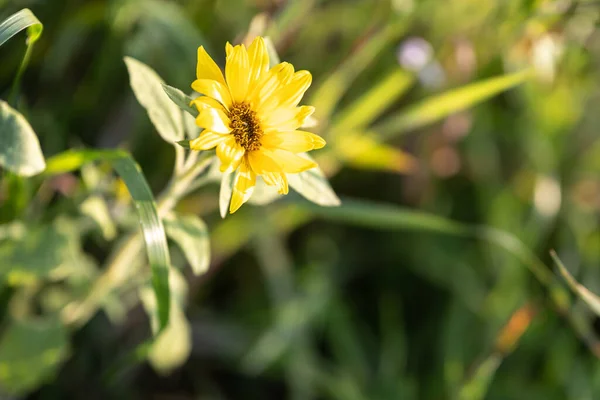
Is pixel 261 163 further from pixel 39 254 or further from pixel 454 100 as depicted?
pixel 454 100

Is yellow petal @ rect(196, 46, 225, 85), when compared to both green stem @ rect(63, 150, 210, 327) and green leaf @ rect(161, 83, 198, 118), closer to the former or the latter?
green leaf @ rect(161, 83, 198, 118)

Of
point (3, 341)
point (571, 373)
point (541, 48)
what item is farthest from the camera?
point (571, 373)

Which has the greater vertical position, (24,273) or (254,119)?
(254,119)

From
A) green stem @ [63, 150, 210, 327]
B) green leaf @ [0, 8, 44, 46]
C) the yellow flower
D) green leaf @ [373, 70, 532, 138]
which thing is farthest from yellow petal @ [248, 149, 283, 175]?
green leaf @ [373, 70, 532, 138]

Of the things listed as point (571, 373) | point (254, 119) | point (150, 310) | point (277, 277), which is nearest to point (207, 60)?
point (254, 119)

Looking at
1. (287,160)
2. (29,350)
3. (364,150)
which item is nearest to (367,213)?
(364,150)

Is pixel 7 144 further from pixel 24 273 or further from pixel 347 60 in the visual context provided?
pixel 347 60

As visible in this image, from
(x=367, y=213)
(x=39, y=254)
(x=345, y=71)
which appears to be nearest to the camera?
(x=39, y=254)

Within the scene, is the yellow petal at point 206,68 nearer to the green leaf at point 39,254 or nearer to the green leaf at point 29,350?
the green leaf at point 39,254
